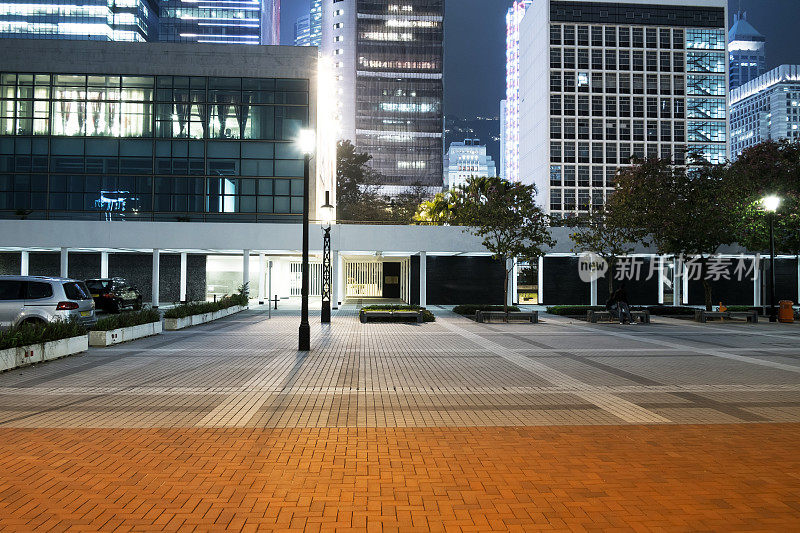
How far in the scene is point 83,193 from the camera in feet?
122

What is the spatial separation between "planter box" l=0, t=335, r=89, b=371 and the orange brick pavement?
4.99m

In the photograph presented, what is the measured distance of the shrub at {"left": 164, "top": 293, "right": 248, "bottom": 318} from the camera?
19.9 metres

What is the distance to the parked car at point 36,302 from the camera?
549 inches

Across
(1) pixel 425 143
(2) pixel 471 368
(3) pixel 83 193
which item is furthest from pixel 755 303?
(1) pixel 425 143

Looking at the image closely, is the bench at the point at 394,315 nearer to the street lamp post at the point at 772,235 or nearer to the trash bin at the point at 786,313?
the street lamp post at the point at 772,235

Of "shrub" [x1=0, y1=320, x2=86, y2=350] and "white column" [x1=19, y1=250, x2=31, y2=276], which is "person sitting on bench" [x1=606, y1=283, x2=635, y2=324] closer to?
"shrub" [x1=0, y1=320, x2=86, y2=350]

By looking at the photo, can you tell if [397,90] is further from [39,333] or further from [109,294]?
[39,333]

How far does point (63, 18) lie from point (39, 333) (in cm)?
14198

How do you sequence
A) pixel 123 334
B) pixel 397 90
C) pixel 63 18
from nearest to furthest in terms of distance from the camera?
pixel 123 334 → pixel 63 18 → pixel 397 90

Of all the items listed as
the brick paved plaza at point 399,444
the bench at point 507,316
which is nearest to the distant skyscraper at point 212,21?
the bench at point 507,316

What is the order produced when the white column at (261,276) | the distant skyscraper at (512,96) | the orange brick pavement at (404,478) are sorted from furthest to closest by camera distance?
the distant skyscraper at (512,96)
the white column at (261,276)
the orange brick pavement at (404,478)

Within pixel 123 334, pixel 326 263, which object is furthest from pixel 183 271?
pixel 123 334

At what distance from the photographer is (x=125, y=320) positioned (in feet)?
52.9

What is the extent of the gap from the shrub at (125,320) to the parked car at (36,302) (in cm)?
50
